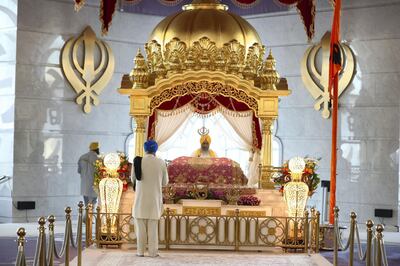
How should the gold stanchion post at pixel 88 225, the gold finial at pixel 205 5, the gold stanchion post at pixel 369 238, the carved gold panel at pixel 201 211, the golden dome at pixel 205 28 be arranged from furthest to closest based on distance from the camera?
the gold finial at pixel 205 5 < the golden dome at pixel 205 28 < the carved gold panel at pixel 201 211 < the gold stanchion post at pixel 88 225 < the gold stanchion post at pixel 369 238

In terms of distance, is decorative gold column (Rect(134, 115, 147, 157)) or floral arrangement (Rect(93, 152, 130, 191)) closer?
floral arrangement (Rect(93, 152, 130, 191))

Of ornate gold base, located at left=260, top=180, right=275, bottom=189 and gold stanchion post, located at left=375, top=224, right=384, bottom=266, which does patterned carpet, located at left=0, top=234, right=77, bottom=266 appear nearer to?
ornate gold base, located at left=260, top=180, right=275, bottom=189

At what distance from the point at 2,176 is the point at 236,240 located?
6.24 m

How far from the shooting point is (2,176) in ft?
58.3

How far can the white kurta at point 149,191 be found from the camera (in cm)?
1250

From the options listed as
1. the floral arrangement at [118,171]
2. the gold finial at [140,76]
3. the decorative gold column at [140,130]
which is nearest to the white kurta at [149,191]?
the floral arrangement at [118,171]

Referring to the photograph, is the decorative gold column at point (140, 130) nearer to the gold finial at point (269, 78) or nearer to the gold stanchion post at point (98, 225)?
the gold finial at point (269, 78)

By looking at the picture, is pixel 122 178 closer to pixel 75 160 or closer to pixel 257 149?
pixel 257 149

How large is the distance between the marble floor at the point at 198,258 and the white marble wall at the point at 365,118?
17.7ft

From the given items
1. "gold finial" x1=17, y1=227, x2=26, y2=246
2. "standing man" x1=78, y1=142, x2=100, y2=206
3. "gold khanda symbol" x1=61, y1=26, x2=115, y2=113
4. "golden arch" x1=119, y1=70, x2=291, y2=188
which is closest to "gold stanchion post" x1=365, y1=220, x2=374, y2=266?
"gold finial" x1=17, y1=227, x2=26, y2=246

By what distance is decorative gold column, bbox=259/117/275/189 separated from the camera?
15147mm

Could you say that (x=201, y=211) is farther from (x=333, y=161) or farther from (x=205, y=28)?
(x=205, y=28)

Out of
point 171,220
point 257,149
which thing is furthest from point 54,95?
point 171,220

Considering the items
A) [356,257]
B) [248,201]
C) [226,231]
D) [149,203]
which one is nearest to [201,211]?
[226,231]
